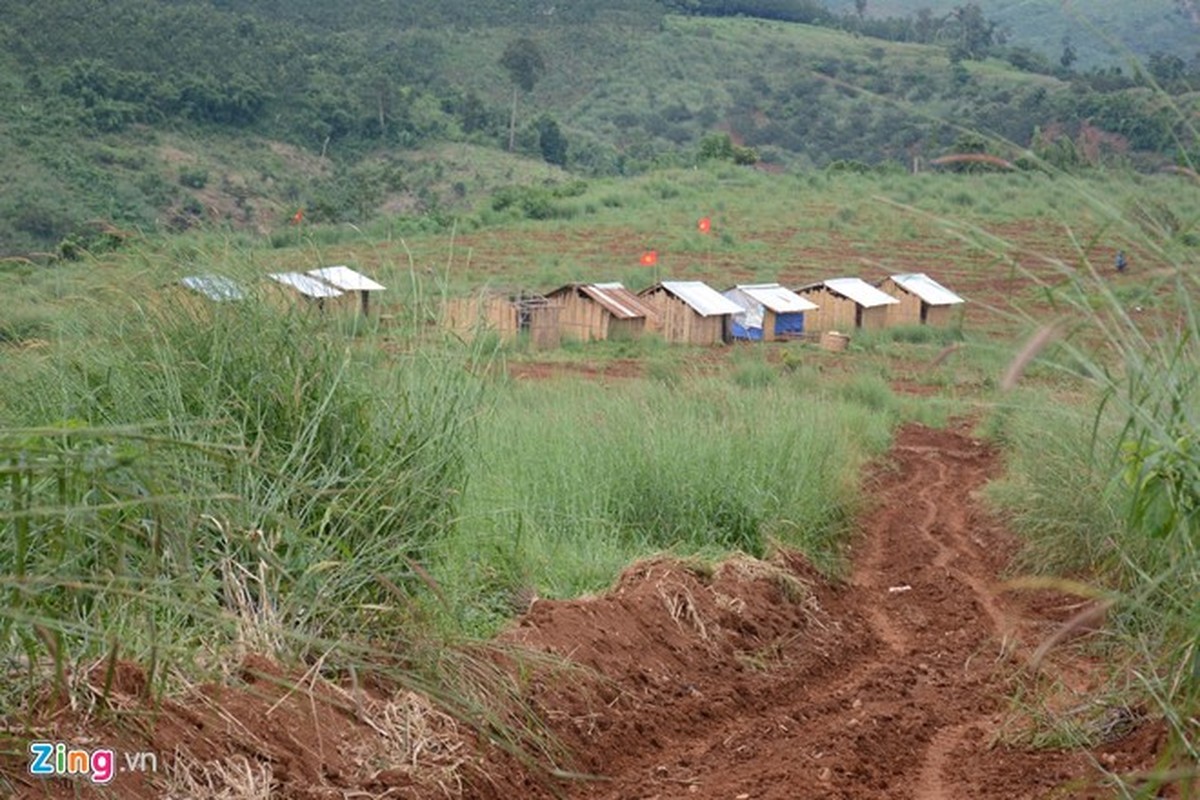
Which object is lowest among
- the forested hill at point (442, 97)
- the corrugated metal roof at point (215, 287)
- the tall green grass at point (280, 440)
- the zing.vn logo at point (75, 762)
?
the forested hill at point (442, 97)

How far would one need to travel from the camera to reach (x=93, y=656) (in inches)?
164

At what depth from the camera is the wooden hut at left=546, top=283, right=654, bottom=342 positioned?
29.5 meters

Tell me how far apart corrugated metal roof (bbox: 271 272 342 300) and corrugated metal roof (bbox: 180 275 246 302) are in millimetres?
168

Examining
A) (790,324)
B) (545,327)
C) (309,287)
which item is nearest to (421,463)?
(309,287)

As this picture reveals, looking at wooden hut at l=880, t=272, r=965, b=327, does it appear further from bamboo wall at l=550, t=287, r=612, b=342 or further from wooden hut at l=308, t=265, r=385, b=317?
wooden hut at l=308, t=265, r=385, b=317

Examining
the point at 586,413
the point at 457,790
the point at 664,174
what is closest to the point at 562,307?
the point at 586,413

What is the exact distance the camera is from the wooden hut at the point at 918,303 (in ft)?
110

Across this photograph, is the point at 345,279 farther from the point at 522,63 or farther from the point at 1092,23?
the point at 522,63

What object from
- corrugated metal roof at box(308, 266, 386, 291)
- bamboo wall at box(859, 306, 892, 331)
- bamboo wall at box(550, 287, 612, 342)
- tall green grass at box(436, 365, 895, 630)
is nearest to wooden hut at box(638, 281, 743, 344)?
bamboo wall at box(550, 287, 612, 342)

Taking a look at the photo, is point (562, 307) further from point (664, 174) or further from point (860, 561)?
point (664, 174)

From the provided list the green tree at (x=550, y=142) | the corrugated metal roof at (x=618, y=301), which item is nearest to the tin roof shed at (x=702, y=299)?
the corrugated metal roof at (x=618, y=301)

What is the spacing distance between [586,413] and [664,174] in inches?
1924

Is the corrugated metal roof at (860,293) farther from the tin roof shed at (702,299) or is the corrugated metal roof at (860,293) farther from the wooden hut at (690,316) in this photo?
the wooden hut at (690,316)

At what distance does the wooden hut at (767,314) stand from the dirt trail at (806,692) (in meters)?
21.6
